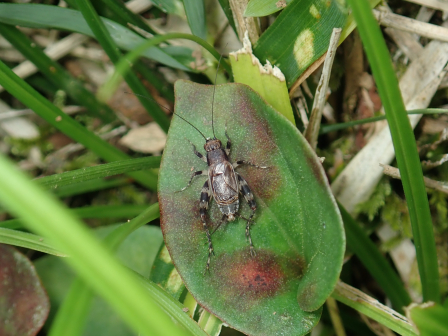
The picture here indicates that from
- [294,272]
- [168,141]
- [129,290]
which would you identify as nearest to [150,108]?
[168,141]

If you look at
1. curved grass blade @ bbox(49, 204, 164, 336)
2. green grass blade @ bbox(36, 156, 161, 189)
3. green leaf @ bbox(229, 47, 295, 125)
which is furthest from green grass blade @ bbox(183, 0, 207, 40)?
curved grass blade @ bbox(49, 204, 164, 336)

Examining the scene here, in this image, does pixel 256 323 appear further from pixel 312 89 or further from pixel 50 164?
pixel 50 164

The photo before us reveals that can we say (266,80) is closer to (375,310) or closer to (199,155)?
(199,155)

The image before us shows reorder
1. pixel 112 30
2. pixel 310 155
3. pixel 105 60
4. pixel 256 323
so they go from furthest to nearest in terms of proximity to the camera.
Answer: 1. pixel 105 60
2. pixel 112 30
3. pixel 256 323
4. pixel 310 155

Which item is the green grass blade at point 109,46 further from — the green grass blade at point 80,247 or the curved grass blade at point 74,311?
the green grass blade at point 80,247

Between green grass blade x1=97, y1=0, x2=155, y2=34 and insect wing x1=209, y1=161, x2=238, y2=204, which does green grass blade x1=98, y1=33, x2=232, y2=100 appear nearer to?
green grass blade x1=97, y1=0, x2=155, y2=34
